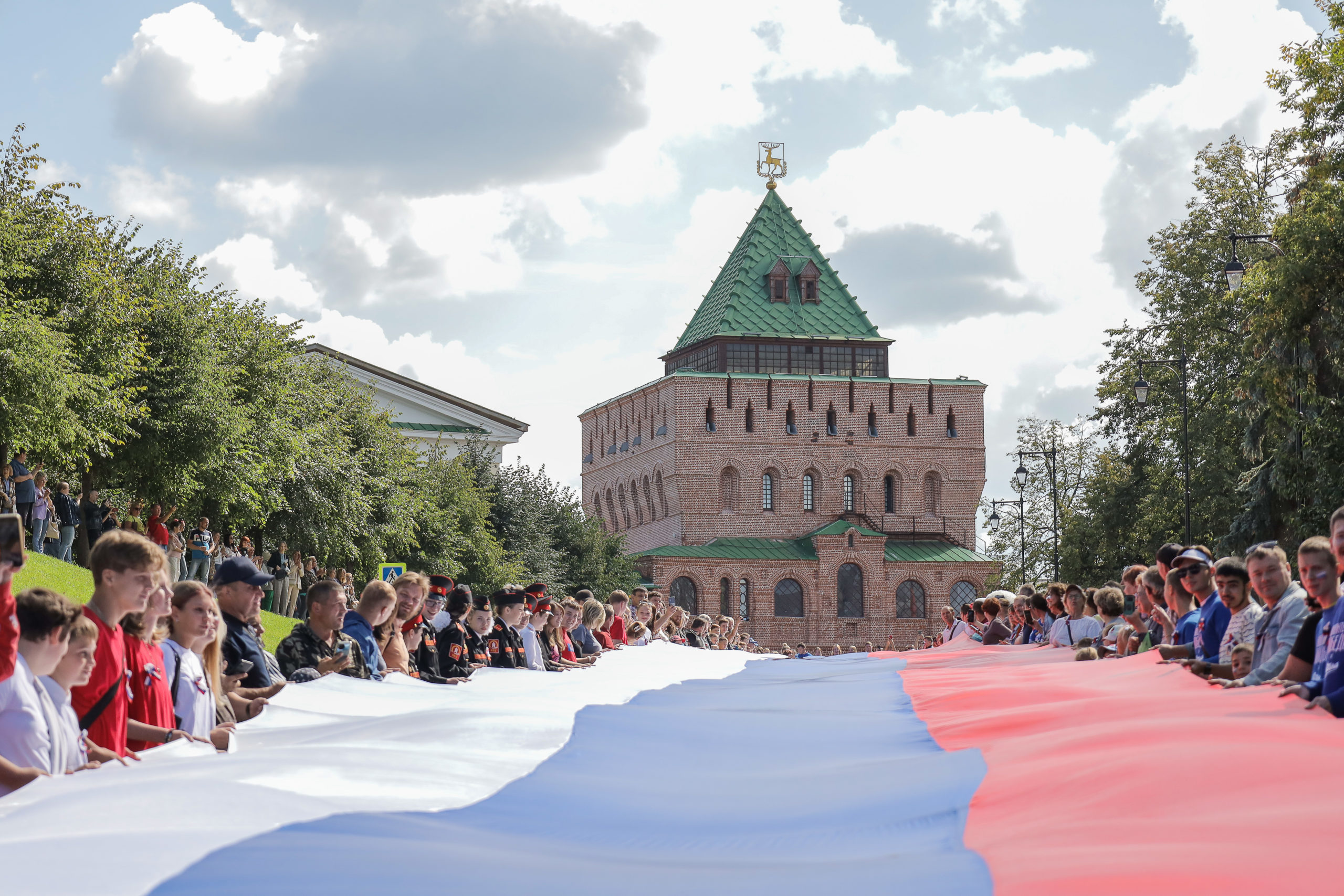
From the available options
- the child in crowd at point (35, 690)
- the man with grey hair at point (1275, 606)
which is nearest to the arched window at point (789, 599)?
the man with grey hair at point (1275, 606)

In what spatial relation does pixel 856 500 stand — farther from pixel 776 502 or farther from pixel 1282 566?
pixel 1282 566

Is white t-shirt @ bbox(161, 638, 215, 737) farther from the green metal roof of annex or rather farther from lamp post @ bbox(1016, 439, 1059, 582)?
the green metal roof of annex

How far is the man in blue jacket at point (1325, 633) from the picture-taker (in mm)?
8312

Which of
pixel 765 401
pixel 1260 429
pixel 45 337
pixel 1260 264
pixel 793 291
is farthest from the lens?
pixel 793 291

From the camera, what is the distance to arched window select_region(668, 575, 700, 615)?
9356cm

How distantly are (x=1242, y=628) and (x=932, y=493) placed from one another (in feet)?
301

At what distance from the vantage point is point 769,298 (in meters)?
104

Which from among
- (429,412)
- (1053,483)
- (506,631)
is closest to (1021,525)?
(1053,483)

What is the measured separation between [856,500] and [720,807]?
93.3m

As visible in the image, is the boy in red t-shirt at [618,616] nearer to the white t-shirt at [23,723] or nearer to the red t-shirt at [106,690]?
the red t-shirt at [106,690]

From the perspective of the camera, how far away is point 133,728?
7.56 meters

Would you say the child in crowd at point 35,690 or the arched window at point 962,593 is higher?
the arched window at point 962,593

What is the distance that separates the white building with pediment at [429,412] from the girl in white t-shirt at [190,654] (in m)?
66.9

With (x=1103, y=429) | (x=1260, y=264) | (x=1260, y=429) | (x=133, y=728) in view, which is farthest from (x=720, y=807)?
(x=1103, y=429)
